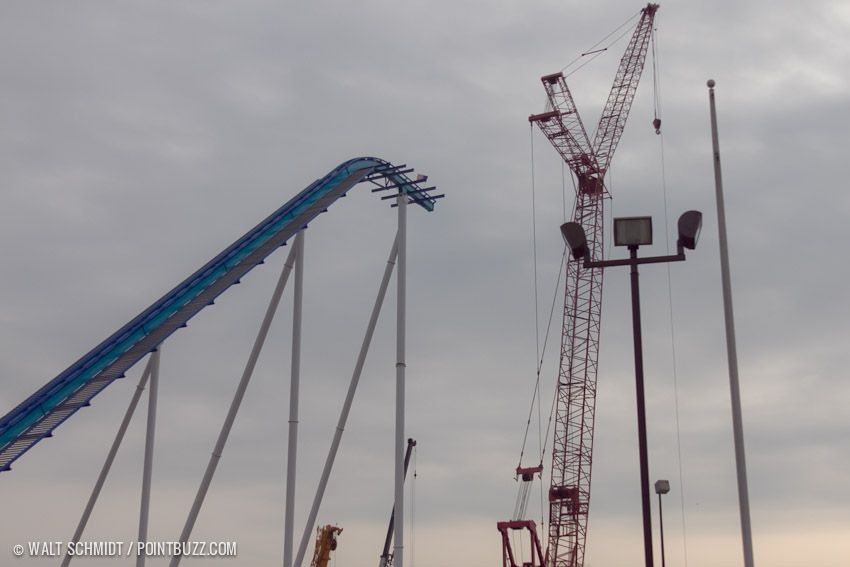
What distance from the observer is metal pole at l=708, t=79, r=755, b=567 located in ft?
74.4

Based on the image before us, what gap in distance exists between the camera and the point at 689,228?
22719 millimetres

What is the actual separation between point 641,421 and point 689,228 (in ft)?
14.0

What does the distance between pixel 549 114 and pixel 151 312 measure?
4950cm

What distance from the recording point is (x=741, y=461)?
76.0ft

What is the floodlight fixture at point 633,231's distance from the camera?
73.5 ft

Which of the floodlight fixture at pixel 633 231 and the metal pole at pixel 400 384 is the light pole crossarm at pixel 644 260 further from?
the metal pole at pixel 400 384

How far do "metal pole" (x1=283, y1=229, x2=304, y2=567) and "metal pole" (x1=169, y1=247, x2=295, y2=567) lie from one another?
0.72 metres

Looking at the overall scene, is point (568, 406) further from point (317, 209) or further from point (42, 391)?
point (42, 391)

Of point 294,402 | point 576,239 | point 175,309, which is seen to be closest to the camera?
point 576,239

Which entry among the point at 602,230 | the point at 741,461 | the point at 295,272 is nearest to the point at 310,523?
the point at 295,272

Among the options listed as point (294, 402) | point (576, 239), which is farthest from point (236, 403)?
point (576, 239)

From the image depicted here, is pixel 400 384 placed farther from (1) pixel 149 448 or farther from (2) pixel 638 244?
(2) pixel 638 244

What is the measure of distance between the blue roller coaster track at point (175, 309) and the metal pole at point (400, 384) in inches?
58.8

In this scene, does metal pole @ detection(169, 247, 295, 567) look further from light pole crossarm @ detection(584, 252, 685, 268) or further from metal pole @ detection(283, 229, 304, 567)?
light pole crossarm @ detection(584, 252, 685, 268)
